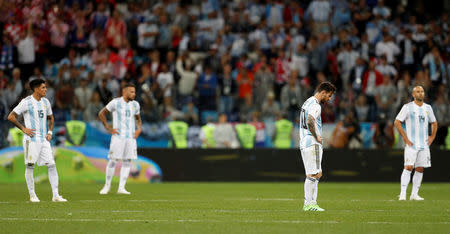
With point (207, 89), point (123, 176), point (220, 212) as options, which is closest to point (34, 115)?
point (123, 176)

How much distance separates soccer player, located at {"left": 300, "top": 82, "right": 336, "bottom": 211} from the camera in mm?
12109

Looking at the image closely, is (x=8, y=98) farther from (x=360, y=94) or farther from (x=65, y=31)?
(x=360, y=94)

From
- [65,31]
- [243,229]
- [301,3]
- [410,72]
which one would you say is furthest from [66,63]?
[243,229]

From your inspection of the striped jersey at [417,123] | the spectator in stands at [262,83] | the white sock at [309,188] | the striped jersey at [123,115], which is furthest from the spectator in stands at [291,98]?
the white sock at [309,188]

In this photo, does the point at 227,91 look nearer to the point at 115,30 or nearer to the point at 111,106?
the point at 115,30

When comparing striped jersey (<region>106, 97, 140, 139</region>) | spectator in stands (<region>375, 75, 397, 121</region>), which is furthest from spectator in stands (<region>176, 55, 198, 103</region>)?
striped jersey (<region>106, 97, 140, 139</region>)

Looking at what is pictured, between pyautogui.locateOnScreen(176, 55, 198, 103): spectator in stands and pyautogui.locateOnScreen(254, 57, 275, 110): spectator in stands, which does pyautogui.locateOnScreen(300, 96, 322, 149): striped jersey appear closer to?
pyautogui.locateOnScreen(254, 57, 275, 110): spectator in stands

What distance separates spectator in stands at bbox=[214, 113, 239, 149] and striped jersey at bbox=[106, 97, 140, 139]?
5703 millimetres

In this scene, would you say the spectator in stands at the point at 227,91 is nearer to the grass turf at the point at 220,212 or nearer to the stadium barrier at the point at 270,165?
the stadium barrier at the point at 270,165

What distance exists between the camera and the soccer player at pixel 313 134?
39.7 feet

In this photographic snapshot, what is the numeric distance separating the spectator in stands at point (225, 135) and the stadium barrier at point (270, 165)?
9.5 inches

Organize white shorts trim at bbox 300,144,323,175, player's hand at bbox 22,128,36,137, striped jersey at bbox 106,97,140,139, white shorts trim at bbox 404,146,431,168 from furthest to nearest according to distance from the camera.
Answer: striped jersey at bbox 106,97,140,139, white shorts trim at bbox 404,146,431,168, player's hand at bbox 22,128,36,137, white shorts trim at bbox 300,144,323,175

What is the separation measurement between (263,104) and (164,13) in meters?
5.97

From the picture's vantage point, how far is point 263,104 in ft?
76.5
